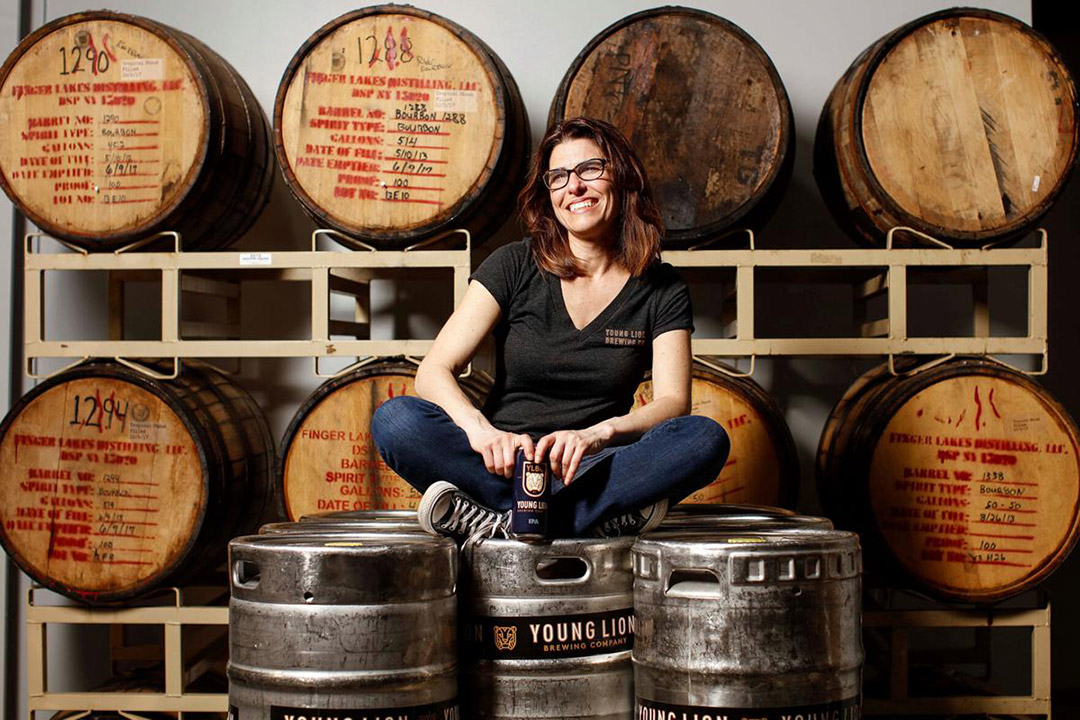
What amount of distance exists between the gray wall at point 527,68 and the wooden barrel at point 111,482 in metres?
0.81

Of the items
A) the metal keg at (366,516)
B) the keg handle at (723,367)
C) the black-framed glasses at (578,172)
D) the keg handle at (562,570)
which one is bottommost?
the keg handle at (562,570)

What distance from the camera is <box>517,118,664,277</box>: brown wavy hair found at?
264 centimetres

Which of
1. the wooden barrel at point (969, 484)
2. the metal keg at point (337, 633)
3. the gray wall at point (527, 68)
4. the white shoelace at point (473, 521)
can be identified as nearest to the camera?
the metal keg at point (337, 633)

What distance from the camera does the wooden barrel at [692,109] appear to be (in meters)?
3.01

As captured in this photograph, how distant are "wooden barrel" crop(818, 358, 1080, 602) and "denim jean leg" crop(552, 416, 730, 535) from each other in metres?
0.85

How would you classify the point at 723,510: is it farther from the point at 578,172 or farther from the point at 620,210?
the point at 578,172

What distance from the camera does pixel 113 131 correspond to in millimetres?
3105

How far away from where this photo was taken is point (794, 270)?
3676 millimetres

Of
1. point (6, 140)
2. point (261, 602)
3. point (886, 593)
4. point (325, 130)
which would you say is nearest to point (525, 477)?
point (261, 602)

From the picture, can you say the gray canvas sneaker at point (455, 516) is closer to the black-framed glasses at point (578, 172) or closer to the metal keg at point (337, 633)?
the metal keg at point (337, 633)

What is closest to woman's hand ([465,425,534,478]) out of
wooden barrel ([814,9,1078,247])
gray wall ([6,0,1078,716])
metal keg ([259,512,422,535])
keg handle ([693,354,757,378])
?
metal keg ([259,512,422,535])

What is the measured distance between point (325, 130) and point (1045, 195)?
2121 millimetres

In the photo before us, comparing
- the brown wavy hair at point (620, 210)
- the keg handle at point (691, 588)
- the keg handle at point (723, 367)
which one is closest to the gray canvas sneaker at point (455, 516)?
the keg handle at point (691, 588)

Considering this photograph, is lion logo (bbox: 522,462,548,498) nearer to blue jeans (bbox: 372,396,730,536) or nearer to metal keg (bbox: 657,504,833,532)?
blue jeans (bbox: 372,396,730,536)
